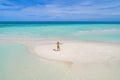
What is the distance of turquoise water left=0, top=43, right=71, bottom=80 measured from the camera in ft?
16.2

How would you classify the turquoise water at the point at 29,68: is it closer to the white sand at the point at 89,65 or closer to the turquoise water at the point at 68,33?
the white sand at the point at 89,65

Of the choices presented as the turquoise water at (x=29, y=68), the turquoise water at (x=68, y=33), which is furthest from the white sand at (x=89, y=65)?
the turquoise water at (x=68, y=33)

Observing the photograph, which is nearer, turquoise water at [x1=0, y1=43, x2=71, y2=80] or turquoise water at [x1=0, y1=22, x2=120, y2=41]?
turquoise water at [x1=0, y1=43, x2=71, y2=80]

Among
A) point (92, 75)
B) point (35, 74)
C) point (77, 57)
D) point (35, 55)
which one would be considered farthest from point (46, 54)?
point (92, 75)

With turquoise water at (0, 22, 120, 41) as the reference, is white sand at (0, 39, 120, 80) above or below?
above

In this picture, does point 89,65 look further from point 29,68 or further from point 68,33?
point 68,33

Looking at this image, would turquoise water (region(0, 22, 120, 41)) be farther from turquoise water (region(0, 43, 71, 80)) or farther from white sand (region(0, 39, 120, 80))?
turquoise water (region(0, 43, 71, 80))

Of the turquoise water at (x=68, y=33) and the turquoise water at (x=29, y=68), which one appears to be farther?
the turquoise water at (x=68, y=33)

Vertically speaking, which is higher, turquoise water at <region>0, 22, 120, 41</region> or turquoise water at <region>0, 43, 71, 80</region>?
turquoise water at <region>0, 43, 71, 80</region>

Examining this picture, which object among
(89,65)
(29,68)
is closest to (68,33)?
(89,65)

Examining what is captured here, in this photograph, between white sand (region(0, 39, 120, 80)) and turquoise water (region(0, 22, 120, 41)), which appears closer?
white sand (region(0, 39, 120, 80))

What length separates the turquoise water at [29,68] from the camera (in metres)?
4.94

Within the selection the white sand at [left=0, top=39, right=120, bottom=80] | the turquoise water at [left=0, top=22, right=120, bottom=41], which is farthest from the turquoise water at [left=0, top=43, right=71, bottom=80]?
the turquoise water at [left=0, top=22, right=120, bottom=41]

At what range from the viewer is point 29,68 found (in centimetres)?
566
